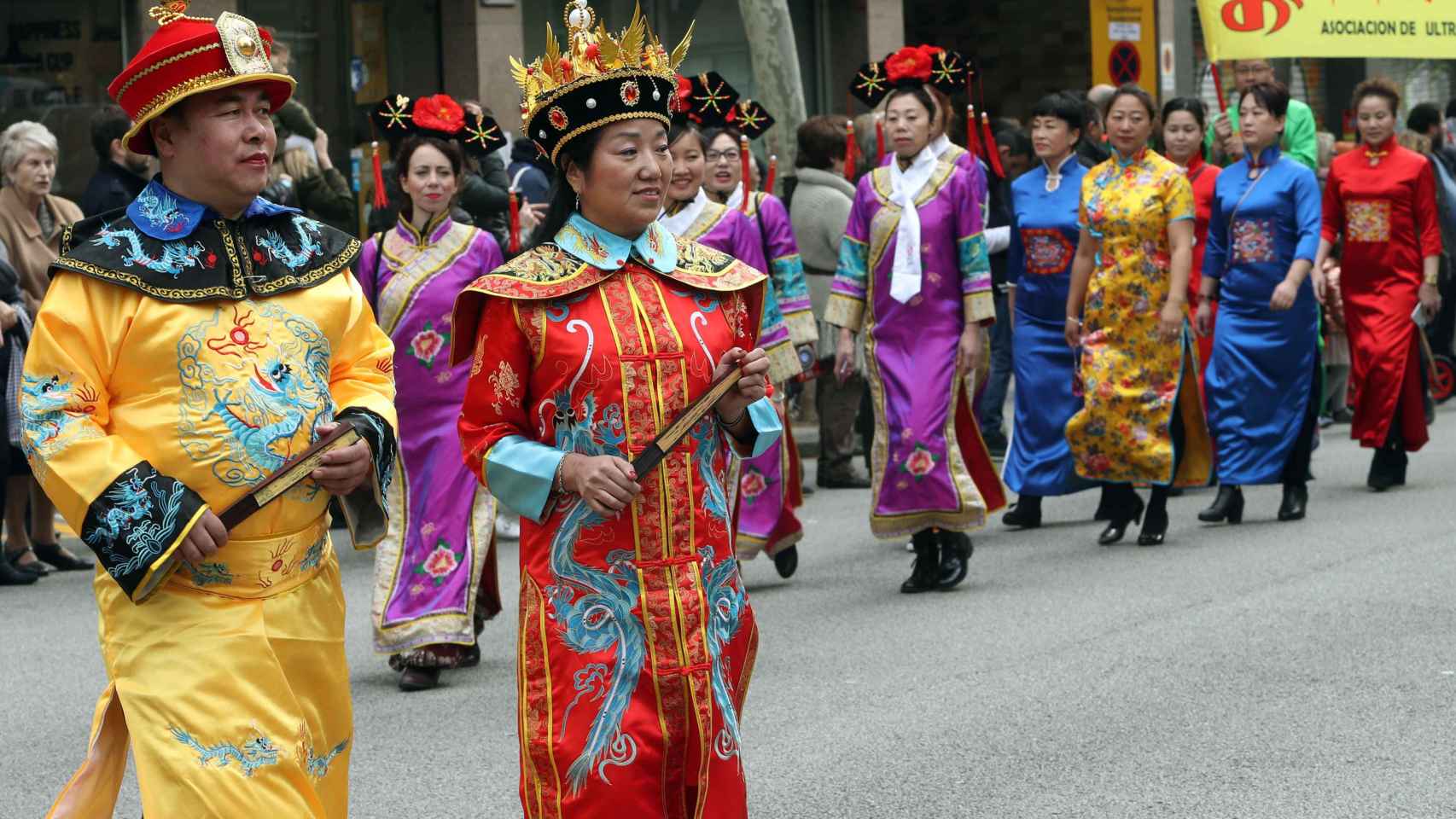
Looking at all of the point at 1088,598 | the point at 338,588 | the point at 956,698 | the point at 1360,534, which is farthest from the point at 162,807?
the point at 1360,534

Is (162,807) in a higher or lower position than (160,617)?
lower

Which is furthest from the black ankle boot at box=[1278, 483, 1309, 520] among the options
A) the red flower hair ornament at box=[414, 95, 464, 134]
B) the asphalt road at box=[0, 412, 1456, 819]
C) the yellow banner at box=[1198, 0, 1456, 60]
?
the yellow banner at box=[1198, 0, 1456, 60]

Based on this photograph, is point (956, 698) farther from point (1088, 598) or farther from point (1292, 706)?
point (1088, 598)

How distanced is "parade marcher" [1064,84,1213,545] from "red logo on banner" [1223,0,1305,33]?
212 inches

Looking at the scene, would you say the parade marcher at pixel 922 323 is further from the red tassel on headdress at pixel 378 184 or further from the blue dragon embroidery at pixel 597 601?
the blue dragon embroidery at pixel 597 601

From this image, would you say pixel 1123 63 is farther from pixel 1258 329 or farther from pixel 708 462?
pixel 708 462

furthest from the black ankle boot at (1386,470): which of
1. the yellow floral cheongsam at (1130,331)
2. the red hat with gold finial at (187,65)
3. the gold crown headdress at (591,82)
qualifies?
the red hat with gold finial at (187,65)

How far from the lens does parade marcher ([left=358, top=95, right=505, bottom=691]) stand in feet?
22.9

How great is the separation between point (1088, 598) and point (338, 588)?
458cm

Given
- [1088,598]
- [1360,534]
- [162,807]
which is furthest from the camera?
[1360,534]

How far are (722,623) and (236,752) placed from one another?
0.93 m

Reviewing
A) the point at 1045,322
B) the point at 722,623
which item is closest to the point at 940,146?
the point at 1045,322

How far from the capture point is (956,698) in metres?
6.54

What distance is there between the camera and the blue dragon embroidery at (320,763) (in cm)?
394
